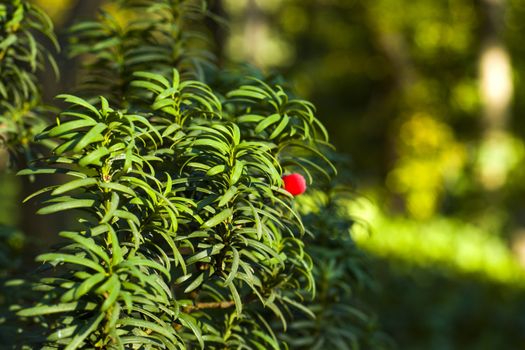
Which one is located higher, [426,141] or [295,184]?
[426,141]

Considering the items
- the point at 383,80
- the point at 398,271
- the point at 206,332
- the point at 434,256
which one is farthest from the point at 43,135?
the point at 383,80

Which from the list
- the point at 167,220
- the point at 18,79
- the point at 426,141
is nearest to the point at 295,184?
the point at 167,220

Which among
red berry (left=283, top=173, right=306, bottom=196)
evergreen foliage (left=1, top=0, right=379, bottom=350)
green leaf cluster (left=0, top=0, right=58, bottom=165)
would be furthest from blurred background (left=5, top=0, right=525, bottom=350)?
red berry (left=283, top=173, right=306, bottom=196)

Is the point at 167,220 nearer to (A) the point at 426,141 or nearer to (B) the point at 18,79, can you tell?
(B) the point at 18,79

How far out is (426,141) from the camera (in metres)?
12.2

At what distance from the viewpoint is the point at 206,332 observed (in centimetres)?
202

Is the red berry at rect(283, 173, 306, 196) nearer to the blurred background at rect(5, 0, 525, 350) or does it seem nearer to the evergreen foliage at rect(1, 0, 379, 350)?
the evergreen foliage at rect(1, 0, 379, 350)

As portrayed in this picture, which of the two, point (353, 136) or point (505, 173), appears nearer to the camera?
point (505, 173)

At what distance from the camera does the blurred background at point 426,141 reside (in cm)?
617

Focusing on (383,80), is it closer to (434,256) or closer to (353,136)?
(353,136)

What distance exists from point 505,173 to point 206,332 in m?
7.65

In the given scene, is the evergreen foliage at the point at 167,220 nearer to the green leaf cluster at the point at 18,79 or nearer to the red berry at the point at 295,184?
the red berry at the point at 295,184

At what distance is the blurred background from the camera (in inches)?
243

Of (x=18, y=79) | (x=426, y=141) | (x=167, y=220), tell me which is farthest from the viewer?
(x=426, y=141)
